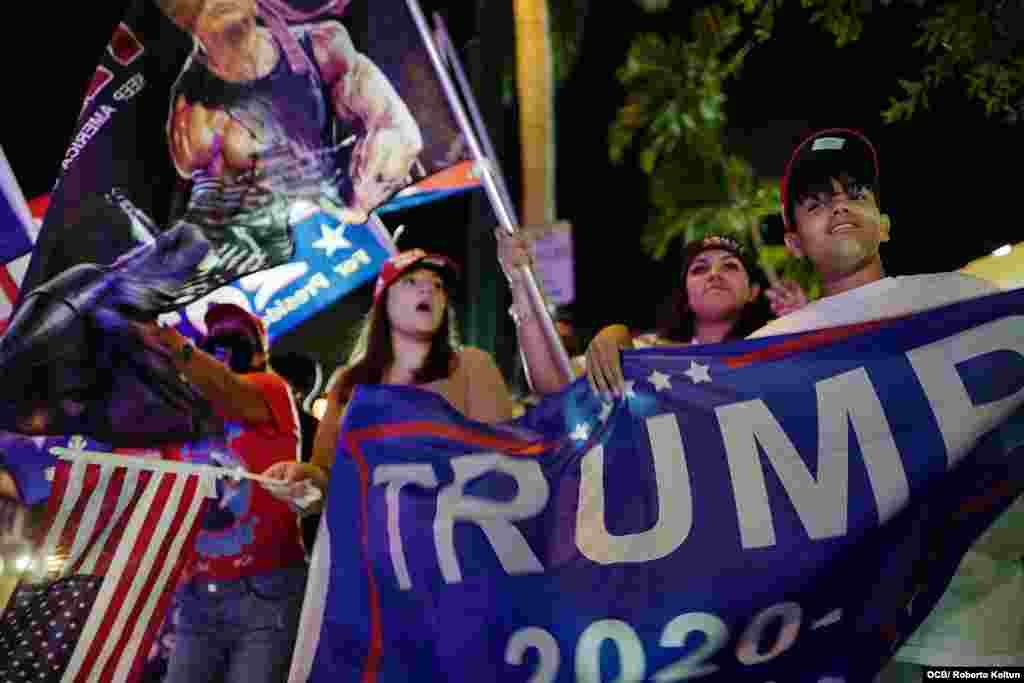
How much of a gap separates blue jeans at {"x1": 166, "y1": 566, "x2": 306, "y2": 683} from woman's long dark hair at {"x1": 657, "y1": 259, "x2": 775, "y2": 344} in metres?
1.98

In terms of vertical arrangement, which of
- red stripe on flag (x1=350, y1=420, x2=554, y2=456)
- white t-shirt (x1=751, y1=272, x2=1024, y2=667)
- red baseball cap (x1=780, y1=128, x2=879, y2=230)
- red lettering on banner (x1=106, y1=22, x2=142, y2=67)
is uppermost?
red lettering on banner (x1=106, y1=22, x2=142, y2=67)

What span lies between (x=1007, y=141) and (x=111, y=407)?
328 inches

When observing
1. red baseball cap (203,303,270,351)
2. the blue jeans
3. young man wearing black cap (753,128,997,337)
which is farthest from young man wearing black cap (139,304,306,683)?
young man wearing black cap (753,128,997,337)

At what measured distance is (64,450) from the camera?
3113mm

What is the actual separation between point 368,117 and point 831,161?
2024mm

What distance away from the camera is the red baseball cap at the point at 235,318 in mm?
4547

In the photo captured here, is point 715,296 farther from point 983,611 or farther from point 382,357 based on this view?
point 983,611

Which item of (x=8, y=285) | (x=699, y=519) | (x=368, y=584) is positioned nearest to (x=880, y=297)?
(x=699, y=519)

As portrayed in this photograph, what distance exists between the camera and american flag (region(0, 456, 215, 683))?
10.1ft

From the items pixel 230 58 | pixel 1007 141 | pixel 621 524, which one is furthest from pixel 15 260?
pixel 1007 141

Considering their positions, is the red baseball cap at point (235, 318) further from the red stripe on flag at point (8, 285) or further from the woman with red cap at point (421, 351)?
the red stripe on flag at point (8, 285)

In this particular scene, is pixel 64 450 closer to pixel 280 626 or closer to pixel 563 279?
pixel 280 626

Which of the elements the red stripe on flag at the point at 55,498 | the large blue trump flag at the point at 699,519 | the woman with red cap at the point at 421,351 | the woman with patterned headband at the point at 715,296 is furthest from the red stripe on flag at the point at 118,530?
the woman with patterned headband at the point at 715,296

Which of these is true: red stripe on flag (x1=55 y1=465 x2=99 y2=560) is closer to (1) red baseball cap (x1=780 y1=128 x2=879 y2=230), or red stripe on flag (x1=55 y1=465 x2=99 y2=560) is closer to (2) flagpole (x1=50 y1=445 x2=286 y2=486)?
(2) flagpole (x1=50 y1=445 x2=286 y2=486)
